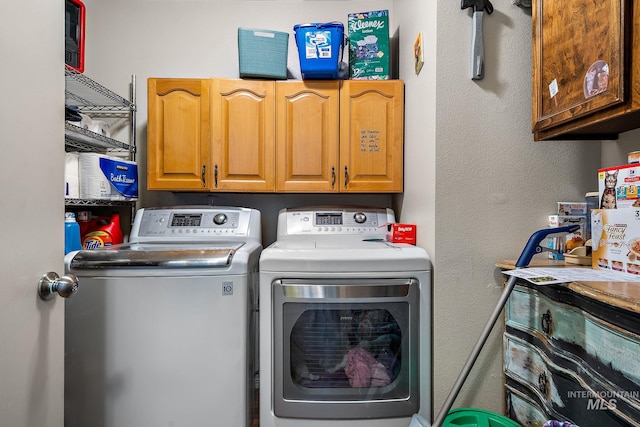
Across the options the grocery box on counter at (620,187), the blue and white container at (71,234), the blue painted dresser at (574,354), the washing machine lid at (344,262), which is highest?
the grocery box on counter at (620,187)

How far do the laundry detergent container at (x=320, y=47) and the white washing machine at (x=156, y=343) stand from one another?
1201 mm

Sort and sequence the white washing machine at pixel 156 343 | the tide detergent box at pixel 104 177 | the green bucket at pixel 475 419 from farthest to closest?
the tide detergent box at pixel 104 177 < the white washing machine at pixel 156 343 < the green bucket at pixel 475 419

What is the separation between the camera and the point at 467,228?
4.68 feet

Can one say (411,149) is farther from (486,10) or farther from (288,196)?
(288,196)

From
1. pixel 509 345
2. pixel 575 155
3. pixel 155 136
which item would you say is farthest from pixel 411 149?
pixel 155 136

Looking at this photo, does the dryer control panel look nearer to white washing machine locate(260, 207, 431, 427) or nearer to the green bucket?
white washing machine locate(260, 207, 431, 427)

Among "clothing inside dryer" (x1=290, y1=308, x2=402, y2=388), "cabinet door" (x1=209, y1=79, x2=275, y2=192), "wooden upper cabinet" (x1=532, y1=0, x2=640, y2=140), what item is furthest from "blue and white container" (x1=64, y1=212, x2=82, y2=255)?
"wooden upper cabinet" (x1=532, y1=0, x2=640, y2=140)

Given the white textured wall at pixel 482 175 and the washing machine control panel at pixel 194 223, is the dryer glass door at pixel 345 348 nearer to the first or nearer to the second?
the white textured wall at pixel 482 175

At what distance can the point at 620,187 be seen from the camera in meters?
1.03

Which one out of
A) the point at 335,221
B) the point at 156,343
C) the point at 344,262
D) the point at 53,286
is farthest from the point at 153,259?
the point at 335,221

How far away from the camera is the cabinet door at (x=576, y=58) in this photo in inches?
37.5

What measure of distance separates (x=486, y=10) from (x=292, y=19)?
54.0 inches

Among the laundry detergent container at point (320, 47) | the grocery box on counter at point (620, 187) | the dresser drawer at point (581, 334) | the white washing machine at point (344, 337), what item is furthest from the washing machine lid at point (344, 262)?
the laundry detergent container at point (320, 47)

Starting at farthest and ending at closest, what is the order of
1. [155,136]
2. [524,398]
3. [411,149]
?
[155,136] → [411,149] → [524,398]
